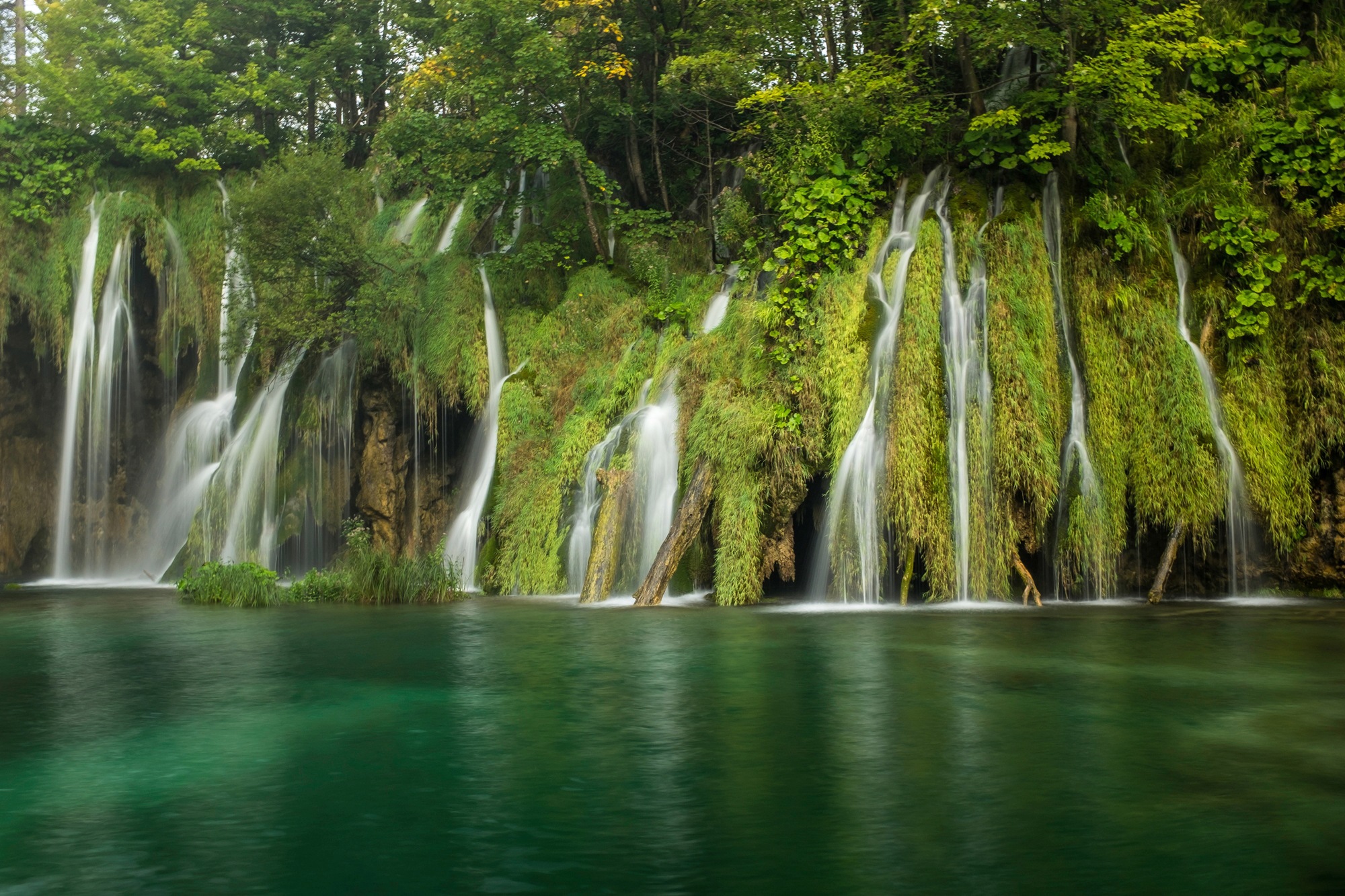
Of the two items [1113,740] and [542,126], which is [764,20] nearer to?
[542,126]

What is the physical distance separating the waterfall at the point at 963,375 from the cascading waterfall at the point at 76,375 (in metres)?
16.9

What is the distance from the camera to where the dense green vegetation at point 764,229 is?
14.8 metres

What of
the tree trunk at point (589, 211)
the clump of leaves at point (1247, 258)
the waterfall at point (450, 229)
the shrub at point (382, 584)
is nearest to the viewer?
the clump of leaves at point (1247, 258)

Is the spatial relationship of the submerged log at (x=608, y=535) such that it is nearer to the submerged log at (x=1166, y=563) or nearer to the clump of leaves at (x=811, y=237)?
the clump of leaves at (x=811, y=237)

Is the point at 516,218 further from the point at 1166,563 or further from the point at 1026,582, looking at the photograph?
the point at 1166,563

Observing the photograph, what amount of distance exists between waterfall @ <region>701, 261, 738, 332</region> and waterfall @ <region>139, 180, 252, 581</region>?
31.6ft

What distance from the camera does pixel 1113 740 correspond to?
7.11m

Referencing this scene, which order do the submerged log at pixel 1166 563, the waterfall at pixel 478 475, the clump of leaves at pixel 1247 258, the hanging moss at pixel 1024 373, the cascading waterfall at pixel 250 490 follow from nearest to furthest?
the hanging moss at pixel 1024 373
the submerged log at pixel 1166 563
the clump of leaves at pixel 1247 258
the waterfall at pixel 478 475
the cascading waterfall at pixel 250 490

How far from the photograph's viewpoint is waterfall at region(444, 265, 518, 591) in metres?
18.6

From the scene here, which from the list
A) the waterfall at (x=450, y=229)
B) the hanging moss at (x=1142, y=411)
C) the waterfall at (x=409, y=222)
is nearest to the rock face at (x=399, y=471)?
the waterfall at (x=450, y=229)

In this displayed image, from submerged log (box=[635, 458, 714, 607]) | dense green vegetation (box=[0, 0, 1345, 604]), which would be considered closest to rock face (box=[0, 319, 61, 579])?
dense green vegetation (box=[0, 0, 1345, 604])

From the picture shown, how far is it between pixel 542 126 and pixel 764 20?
413 cm

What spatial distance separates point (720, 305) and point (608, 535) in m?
4.30

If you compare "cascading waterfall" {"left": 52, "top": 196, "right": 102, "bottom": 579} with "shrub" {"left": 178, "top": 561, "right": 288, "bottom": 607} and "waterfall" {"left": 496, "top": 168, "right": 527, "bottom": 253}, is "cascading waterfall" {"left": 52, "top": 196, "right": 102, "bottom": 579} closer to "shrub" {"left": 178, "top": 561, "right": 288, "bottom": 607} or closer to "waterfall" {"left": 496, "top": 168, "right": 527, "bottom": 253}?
"shrub" {"left": 178, "top": 561, "right": 288, "bottom": 607}
